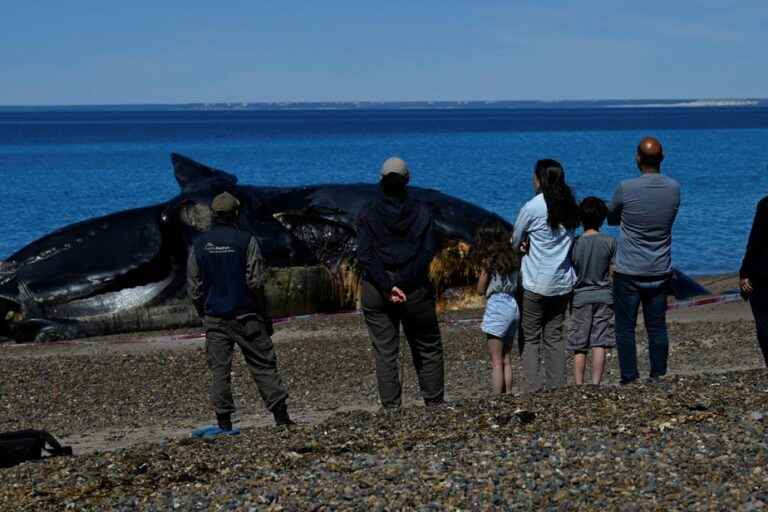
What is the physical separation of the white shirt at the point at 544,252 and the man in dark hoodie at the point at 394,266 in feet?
2.50

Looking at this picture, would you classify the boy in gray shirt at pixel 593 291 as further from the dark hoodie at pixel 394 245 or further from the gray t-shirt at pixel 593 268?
the dark hoodie at pixel 394 245

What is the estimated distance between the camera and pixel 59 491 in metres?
7.89

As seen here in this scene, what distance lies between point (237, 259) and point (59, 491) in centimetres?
254

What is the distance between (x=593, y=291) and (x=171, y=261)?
34.5ft

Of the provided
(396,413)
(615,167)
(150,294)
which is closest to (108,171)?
(615,167)

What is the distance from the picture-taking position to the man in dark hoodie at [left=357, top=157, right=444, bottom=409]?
9.73 meters

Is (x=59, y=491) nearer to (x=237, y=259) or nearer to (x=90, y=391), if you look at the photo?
(x=237, y=259)

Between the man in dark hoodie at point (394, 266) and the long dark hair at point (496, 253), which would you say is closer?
the man in dark hoodie at point (394, 266)

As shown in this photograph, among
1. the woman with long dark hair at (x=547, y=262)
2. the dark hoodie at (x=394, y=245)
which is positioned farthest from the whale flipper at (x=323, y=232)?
the dark hoodie at (x=394, y=245)

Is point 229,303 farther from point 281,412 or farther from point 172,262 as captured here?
point 172,262

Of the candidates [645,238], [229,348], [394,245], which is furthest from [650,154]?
[229,348]

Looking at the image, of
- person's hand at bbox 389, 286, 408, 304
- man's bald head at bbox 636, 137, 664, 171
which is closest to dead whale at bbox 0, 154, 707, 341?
man's bald head at bbox 636, 137, 664, 171

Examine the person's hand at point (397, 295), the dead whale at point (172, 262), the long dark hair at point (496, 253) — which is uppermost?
the long dark hair at point (496, 253)

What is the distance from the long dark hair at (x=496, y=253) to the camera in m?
10.5
